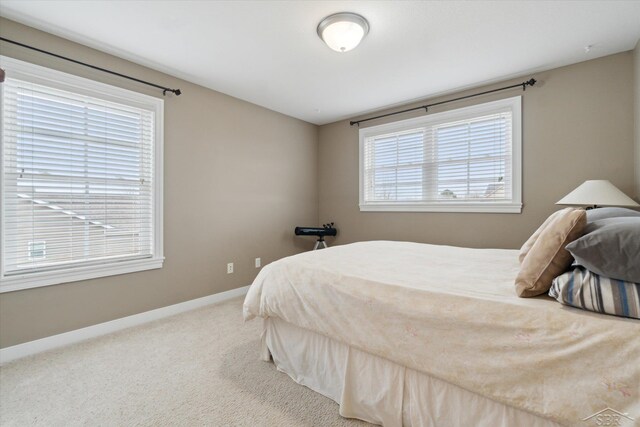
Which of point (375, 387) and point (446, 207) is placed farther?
point (446, 207)

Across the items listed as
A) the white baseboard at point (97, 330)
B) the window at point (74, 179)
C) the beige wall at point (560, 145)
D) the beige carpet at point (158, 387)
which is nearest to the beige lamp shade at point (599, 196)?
the beige wall at point (560, 145)

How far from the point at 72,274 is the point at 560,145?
184 inches

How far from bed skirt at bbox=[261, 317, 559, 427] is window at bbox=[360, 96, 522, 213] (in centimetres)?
248

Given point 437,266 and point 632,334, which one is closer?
point 632,334

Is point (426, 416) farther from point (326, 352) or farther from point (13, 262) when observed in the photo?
point (13, 262)

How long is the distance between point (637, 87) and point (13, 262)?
5.22 m

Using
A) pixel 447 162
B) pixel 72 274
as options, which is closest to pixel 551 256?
pixel 447 162

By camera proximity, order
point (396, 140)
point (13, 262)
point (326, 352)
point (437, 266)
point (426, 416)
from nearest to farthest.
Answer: point (426, 416)
point (326, 352)
point (437, 266)
point (13, 262)
point (396, 140)

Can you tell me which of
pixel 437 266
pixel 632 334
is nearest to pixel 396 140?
pixel 437 266

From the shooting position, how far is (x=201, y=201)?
3.21 meters

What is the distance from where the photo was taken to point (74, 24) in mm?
2115

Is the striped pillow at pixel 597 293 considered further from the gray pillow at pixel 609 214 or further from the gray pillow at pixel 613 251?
the gray pillow at pixel 609 214

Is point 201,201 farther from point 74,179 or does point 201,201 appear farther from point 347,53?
point 347,53

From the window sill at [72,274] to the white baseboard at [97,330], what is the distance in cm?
44
